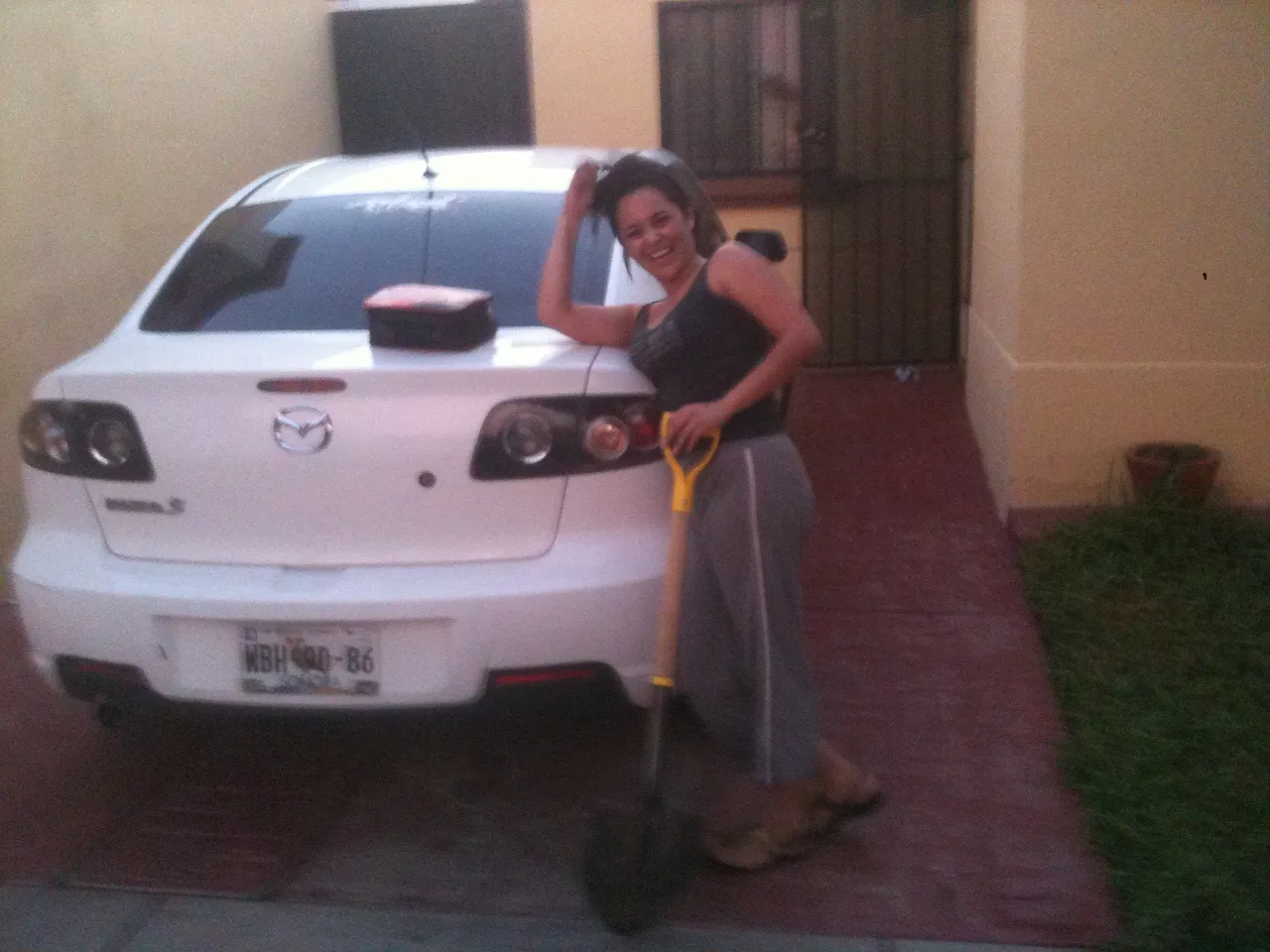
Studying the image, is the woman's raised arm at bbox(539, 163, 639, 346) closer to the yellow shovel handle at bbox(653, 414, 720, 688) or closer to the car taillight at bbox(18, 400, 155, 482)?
the yellow shovel handle at bbox(653, 414, 720, 688)

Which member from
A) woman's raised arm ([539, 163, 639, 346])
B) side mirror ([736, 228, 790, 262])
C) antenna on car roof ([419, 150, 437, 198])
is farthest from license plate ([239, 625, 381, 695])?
antenna on car roof ([419, 150, 437, 198])

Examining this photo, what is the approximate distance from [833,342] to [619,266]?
5.08 metres

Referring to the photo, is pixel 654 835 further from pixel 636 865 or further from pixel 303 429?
pixel 303 429

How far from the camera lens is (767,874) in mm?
3334

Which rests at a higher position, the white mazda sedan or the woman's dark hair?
the woman's dark hair

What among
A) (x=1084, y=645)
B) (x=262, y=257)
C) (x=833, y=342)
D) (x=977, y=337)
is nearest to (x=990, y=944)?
(x=1084, y=645)

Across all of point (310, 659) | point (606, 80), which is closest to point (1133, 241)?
point (310, 659)

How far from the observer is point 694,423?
3.01 meters

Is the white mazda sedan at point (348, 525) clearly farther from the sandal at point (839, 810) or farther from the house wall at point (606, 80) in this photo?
the house wall at point (606, 80)

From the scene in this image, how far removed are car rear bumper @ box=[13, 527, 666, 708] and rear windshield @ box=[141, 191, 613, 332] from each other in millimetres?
764

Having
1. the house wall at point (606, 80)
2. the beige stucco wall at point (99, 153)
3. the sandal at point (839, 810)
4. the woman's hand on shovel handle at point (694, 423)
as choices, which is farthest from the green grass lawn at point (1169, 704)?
the house wall at point (606, 80)

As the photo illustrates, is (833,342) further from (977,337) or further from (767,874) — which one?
(767,874)

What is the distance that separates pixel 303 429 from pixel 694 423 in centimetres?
91

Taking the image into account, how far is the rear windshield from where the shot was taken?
384 centimetres
